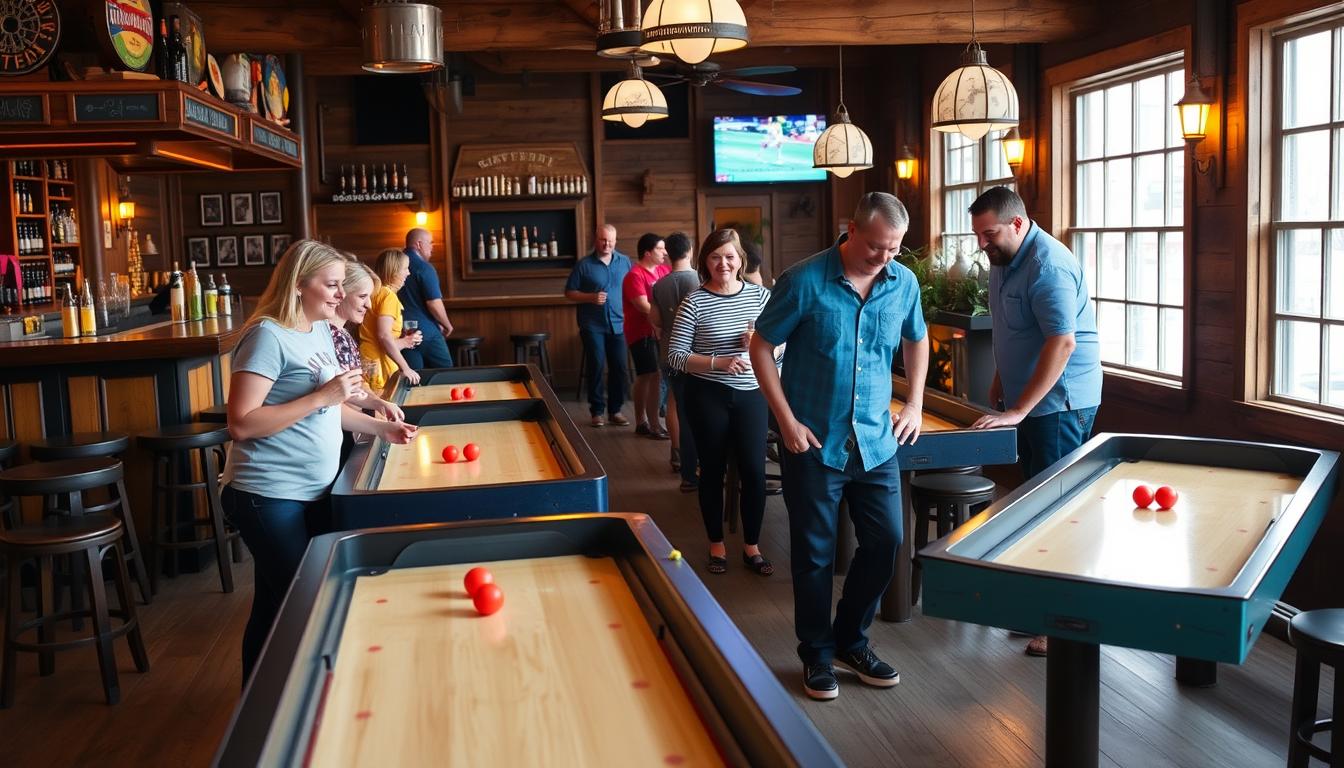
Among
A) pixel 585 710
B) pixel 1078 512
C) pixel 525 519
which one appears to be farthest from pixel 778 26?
pixel 585 710

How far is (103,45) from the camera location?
19.4ft

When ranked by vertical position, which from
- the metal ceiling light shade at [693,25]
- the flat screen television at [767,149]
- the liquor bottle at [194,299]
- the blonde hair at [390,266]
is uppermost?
the flat screen television at [767,149]

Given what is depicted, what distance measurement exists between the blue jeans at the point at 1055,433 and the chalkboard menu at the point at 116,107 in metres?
4.40

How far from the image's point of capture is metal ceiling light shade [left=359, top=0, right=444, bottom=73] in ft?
13.6

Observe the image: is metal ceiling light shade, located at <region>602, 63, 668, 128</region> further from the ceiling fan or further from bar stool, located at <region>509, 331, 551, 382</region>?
bar stool, located at <region>509, 331, 551, 382</region>

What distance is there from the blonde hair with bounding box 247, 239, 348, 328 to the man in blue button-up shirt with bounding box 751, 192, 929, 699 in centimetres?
134

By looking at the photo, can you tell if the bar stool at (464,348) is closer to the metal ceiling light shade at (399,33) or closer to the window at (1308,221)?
the metal ceiling light shade at (399,33)

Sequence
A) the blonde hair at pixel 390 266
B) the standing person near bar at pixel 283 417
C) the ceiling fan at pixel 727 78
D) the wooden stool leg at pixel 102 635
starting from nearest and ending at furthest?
1. the standing person near bar at pixel 283 417
2. the wooden stool leg at pixel 102 635
3. the blonde hair at pixel 390 266
4. the ceiling fan at pixel 727 78

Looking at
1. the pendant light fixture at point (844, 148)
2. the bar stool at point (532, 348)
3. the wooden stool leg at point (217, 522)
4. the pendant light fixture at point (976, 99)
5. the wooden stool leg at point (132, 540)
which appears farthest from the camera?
the bar stool at point (532, 348)

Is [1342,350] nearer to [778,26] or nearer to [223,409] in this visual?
[778,26]

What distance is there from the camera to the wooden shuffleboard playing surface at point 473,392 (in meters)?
5.54

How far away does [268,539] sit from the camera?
3.33 meters

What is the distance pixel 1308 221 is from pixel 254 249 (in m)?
9.88

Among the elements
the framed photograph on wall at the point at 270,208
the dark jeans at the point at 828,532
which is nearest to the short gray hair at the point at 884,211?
Result: the dark jeans at the point at 828,532
